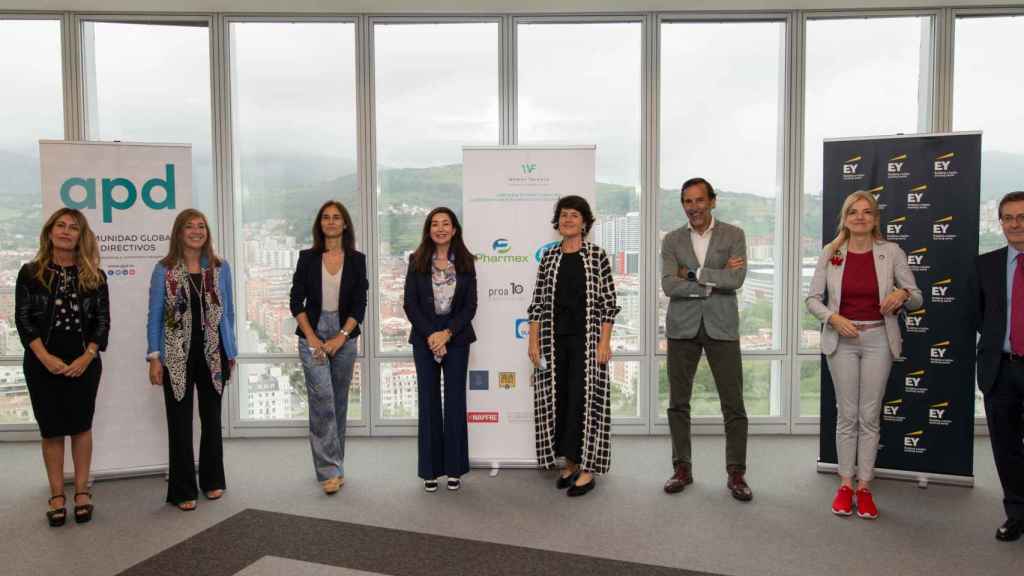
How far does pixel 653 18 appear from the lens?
5.06 m

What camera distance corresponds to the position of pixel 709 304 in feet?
12.5

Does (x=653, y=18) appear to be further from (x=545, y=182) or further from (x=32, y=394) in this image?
(x=32, y=394)

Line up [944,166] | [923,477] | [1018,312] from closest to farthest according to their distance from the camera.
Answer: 1. [1018,312]
2. [944,166]
3. [923,477]

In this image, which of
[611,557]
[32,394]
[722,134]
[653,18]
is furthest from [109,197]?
[722,134]

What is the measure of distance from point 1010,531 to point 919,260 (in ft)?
→ 5.14

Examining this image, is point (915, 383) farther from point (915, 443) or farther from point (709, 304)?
point (709, 304)

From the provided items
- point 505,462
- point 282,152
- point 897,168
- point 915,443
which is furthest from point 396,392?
point 897,168

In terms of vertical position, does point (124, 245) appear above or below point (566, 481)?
above

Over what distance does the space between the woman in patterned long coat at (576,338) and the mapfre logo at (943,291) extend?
1970 mm

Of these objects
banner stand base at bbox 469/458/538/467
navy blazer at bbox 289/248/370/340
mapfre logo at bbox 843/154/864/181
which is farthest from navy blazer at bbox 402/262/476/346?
mapfre logo at bbox 843/154/864/181

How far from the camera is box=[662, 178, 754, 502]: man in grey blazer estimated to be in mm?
3764

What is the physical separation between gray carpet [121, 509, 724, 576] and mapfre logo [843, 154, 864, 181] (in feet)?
8.70

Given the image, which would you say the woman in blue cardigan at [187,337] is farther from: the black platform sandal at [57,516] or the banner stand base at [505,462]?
the banner stand base at [505,462]

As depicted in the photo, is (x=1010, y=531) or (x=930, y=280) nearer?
(x=1010, y=531)
